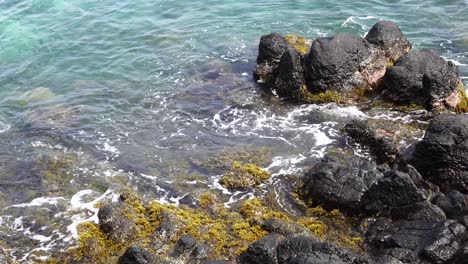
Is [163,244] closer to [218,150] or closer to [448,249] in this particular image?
[218,150]

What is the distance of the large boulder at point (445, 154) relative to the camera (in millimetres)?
19172

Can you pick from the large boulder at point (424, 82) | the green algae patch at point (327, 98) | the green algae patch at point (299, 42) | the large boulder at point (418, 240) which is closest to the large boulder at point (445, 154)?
the large boulder at point (418, 240)

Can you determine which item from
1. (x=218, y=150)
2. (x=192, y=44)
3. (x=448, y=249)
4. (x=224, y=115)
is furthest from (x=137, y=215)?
(x=192, y=44)

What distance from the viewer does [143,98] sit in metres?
28.9

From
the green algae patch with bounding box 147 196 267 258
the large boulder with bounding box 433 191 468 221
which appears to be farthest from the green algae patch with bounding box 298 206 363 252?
the large boulder with bounding box 433 191 468 221

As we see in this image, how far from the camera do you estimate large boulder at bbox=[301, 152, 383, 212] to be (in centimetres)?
1867

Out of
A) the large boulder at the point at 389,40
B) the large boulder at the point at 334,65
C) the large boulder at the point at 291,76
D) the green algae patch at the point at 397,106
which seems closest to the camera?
the green algae patch at the point at 397,106

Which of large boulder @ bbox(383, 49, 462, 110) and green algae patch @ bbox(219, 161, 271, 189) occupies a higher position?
large boulder @ bbox(383, 49, 462, 110)

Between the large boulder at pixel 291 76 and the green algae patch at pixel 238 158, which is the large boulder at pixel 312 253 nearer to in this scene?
the green algae patch at pixel 238 158

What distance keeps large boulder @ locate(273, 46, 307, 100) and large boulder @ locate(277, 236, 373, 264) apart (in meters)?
12.8

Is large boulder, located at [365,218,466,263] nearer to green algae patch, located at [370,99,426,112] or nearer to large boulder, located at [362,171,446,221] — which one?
large boulder, located at [362,171,446,221]

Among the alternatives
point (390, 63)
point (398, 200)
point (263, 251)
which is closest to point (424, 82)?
point (390, 63)

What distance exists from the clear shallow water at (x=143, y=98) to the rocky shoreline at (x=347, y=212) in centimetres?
148

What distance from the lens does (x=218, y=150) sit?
23.7m
